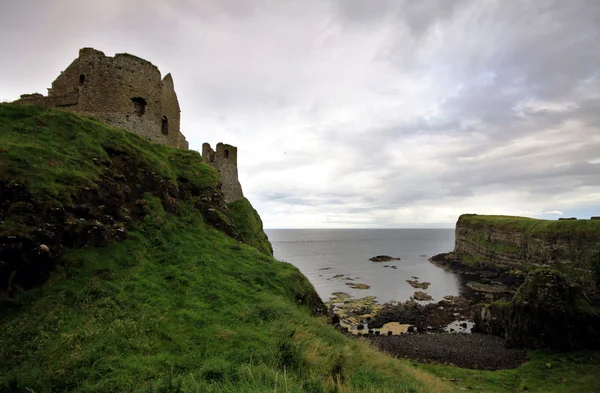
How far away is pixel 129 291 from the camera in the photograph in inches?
377

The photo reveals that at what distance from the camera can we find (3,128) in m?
11.8

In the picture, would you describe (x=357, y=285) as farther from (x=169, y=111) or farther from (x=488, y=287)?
(x=169, y=111)

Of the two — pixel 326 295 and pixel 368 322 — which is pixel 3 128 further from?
pixel 326 295

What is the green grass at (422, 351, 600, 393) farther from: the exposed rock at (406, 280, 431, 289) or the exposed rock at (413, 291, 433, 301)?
the exposed rock at (406, 280, 431, 289)

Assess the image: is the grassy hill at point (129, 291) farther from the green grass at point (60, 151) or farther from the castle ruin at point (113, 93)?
the castle ruin at point (113, 93)

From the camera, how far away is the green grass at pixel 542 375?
720 inches

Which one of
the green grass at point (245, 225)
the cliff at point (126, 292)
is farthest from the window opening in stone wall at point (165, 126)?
the green grass at point (245, 225)

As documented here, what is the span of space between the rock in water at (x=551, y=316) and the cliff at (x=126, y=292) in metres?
21.1

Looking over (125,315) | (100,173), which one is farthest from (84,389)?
(100,173)

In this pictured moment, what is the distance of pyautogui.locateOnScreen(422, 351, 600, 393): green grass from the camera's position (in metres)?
18.3

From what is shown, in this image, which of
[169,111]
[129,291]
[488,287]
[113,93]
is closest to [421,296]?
[488,287]

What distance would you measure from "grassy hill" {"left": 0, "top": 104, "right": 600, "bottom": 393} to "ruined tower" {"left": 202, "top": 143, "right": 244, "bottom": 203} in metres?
12.5

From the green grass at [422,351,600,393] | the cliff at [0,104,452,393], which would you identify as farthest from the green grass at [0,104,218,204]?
the green grass at [422,351,600,393]

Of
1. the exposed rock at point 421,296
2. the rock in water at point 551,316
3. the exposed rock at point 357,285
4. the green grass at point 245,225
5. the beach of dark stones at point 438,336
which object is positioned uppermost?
the green grass at point 245,225
